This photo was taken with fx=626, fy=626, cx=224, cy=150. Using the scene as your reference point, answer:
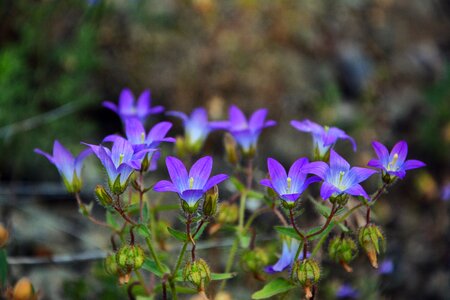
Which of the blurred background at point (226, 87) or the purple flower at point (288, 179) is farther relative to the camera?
the blurred background at point (226, 87)

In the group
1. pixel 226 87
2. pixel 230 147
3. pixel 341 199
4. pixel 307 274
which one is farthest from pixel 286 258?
pixel 226 87

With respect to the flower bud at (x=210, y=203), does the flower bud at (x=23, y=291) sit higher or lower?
lower

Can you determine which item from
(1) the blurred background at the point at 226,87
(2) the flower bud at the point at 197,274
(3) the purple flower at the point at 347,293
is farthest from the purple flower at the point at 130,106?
(3) the purple flower at the point at 347,293

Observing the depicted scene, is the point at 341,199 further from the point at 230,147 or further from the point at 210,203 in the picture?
the point at 230,147

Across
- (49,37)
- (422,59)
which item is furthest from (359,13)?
(49,37)

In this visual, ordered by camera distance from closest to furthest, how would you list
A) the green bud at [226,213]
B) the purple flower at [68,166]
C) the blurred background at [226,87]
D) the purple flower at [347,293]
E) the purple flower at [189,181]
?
the purple flower at [189,181] < the purple flower at [68,166] < the green bud at [226,213] < the purple flower at [347,293] < the blurred background at [226,87]

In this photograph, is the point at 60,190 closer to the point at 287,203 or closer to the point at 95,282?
the point at 95,282

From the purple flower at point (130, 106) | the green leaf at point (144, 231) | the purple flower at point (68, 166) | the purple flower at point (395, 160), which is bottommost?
the green leaf at point (144, 231)

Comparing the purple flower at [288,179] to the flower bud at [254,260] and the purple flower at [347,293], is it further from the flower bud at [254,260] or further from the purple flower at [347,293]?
the purple flower at [347,293]
